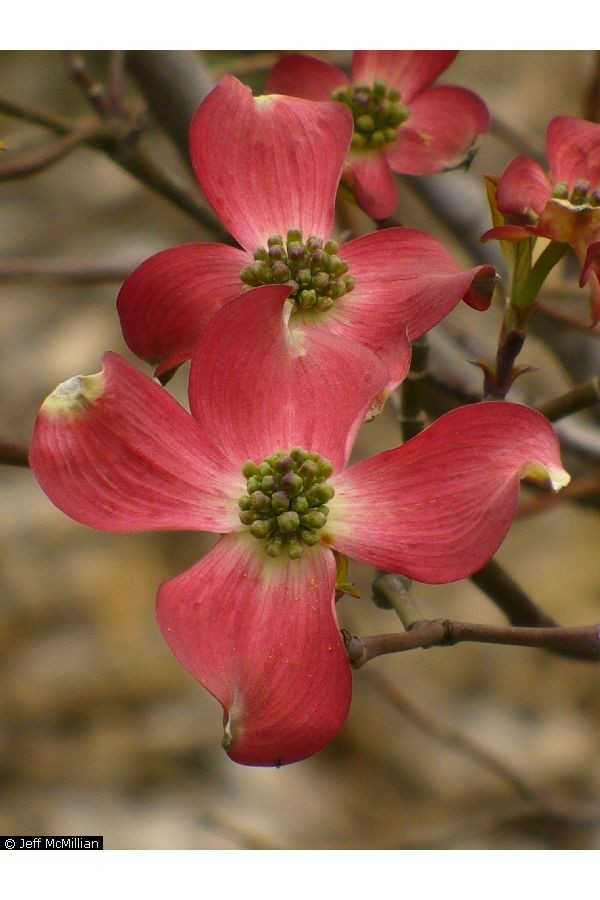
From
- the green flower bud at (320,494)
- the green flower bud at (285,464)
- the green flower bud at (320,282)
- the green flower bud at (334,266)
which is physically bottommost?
the green flower bud at (320,494)

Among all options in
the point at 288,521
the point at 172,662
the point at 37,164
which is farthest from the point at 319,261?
the point at 172,662

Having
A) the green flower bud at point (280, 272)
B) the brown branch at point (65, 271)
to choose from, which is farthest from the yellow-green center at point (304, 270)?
the brown branch at point (65, 271)

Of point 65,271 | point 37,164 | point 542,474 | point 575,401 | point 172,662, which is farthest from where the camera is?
point 172,662

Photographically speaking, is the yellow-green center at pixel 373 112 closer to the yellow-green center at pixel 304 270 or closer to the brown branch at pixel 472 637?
the yellow-green center at pixel 304 270

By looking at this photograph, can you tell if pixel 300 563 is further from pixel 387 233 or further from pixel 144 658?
pixel 144 658

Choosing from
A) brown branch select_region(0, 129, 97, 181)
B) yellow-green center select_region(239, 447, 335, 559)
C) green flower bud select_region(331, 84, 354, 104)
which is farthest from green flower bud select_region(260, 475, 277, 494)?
brown branch select_region(0, 129, 97, 181)

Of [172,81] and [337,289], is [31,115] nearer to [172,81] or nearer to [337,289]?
[172,81]

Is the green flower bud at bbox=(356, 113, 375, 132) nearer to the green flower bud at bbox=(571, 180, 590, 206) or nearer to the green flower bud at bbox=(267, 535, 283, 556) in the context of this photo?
the green flower bud at bbox=(571, 180, 590, 206)
